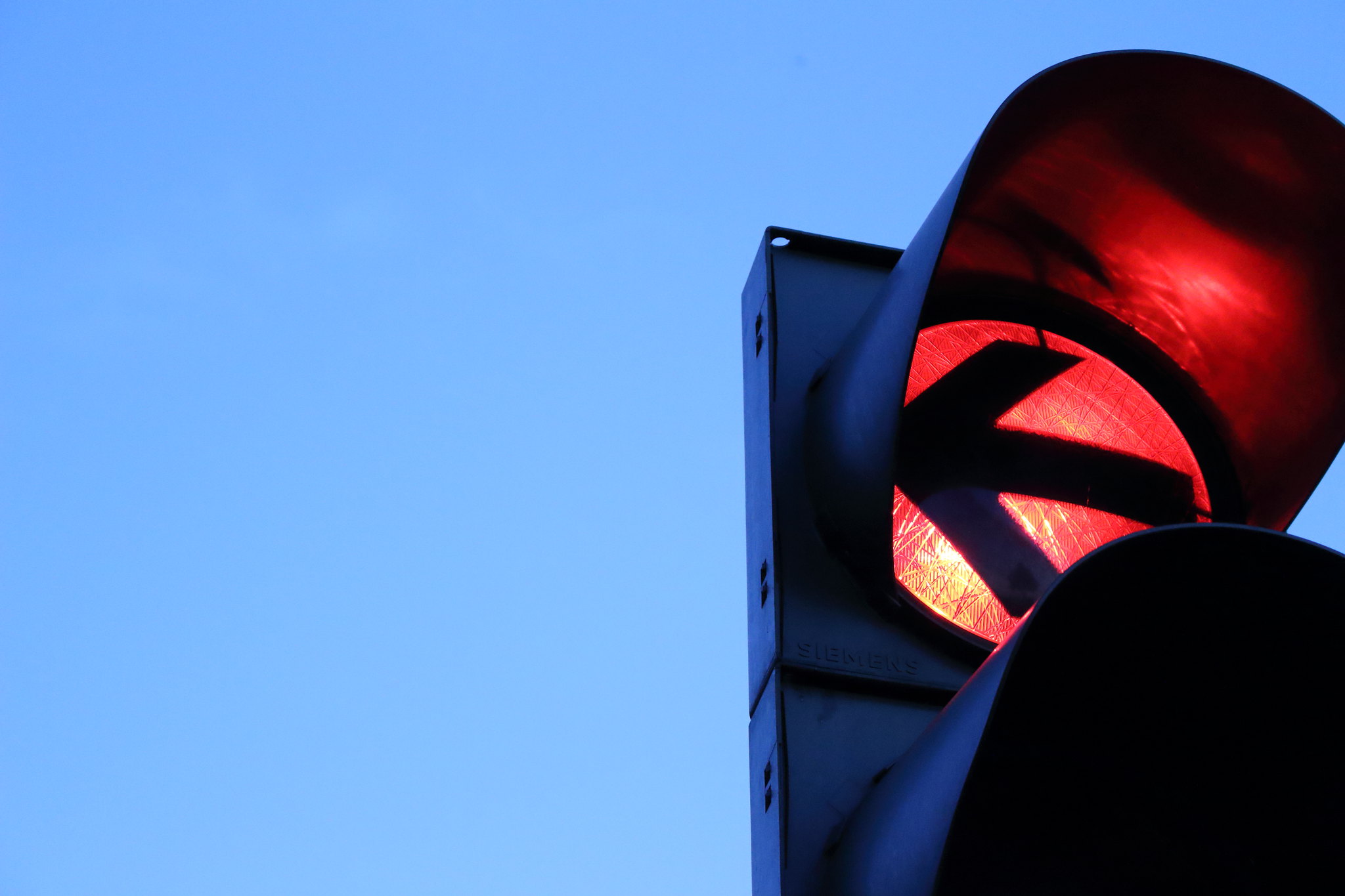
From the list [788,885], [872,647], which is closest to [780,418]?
[872,647]

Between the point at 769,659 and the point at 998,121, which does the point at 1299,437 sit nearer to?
the point at 998,121

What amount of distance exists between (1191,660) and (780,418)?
0.73 meters

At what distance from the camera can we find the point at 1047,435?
2689 millimetres

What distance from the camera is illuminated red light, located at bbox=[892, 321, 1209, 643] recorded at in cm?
244

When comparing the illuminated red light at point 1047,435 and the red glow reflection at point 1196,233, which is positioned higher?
the red glow reflection at point 1196,233

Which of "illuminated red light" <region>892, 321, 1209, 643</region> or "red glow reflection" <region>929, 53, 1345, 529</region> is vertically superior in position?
"red glow reflection" <region>929, 53, 1345, 529</region>

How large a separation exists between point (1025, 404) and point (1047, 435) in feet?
0.20

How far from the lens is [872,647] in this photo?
2258 millimetres

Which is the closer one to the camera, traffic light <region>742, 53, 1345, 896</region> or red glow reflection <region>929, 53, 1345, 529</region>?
traffic light <region>742, 53, 1345, 896</region>

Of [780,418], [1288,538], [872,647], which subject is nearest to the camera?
[1288,538]

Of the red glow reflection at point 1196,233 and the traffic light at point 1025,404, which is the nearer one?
the traffic light at point 1025,404

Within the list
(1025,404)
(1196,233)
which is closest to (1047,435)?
(1025,404)

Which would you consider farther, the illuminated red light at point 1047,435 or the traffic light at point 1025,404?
the illuminated red light at point 1047,435

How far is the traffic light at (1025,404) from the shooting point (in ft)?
6.89
